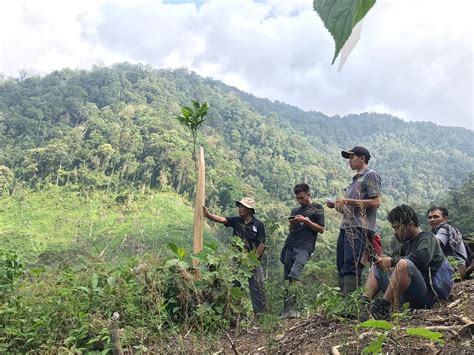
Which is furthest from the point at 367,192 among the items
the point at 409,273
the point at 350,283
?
the point at 409,273

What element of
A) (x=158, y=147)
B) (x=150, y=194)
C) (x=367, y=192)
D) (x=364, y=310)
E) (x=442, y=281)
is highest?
(x=158, y=147)

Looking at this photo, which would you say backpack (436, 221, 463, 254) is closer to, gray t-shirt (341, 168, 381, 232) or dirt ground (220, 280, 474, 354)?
dirt ground (220, 280, 474, 354)

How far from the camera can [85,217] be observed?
4391 cm

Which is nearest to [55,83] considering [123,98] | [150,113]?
[123,98]

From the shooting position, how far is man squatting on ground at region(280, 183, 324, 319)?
363cm

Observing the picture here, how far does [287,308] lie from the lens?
362 centimetres

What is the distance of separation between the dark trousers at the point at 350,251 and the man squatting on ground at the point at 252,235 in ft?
2.11

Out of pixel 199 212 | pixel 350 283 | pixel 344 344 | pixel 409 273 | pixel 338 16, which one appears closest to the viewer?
pixel 338 16

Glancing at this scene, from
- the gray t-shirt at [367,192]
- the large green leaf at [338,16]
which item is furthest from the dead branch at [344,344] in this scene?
the large green leaf at [338,16]

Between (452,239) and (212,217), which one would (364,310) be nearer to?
(452,239)

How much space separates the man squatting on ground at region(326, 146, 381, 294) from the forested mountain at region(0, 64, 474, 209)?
39.5 metres

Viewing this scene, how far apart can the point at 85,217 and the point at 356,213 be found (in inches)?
1707

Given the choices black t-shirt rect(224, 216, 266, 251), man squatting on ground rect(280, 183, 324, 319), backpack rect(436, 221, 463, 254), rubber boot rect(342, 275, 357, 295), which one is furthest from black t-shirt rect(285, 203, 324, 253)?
backpack rect(436, 221, 463, 254)

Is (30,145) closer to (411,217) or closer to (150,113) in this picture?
(150,113)
